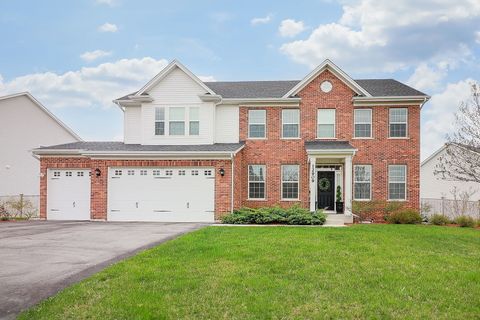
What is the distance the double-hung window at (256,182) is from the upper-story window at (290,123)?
2.19 m

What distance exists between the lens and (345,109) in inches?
894

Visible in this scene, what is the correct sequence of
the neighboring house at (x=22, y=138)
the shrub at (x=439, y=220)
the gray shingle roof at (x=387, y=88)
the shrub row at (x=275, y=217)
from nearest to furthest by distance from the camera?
1. the shrub row at (x=275, y=217)
2. the shrub at (x=439, y=220)
3. the gray shingle roof at (x=387, y=88)
4. the neighboring house at (x=22, y=138)

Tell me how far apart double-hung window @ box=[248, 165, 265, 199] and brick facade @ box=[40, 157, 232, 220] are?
256 cm

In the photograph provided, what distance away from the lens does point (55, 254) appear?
36.9ft

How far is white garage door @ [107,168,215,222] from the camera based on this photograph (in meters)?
20.8

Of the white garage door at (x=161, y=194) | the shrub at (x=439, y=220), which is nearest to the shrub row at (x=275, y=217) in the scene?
the white garage door at (x=161, y=194)

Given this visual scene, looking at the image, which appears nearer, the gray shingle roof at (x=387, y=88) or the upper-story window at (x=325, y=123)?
the gray shingle roof at (x=387, y=88)

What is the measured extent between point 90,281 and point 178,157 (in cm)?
1292

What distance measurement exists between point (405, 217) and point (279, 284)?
14.6 metres

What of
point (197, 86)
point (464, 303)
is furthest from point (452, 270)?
point (197, 86)

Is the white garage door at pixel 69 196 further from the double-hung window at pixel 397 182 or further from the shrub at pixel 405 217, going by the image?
the double-hung window at pixel 397 182

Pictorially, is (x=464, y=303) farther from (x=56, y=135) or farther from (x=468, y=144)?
(x=56, y=135)

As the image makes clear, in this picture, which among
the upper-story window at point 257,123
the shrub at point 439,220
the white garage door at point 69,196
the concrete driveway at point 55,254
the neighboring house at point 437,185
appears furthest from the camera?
the neighboring house at point 437,185

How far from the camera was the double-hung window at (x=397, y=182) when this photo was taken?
22.4 meters
